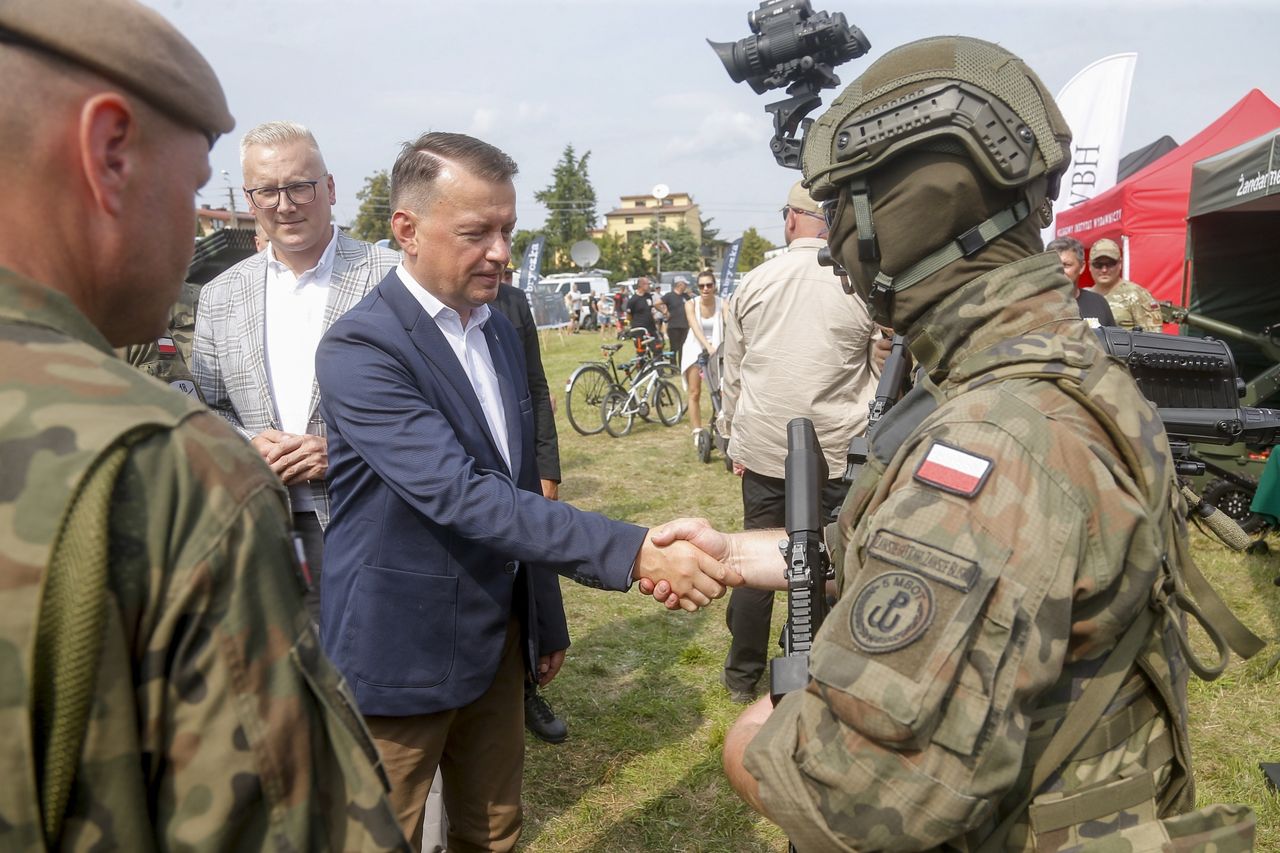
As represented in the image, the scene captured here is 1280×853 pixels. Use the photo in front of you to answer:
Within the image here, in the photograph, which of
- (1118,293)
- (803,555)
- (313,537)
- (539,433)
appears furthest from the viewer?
(1118,293)

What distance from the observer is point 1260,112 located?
10938 mm

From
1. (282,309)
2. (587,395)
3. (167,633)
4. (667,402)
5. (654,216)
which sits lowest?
(667,402)

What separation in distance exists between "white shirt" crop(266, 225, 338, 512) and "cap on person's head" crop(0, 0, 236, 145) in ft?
7.93

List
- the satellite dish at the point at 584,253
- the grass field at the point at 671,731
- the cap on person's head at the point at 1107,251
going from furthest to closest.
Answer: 1. the satellite dish at the point at 584,253
2. the cap on person's head at the point at 1107,251
3. the grass field at the point at 671,731

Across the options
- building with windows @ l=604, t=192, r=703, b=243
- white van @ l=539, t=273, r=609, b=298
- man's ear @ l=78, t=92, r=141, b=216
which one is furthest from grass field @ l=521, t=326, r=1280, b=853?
building with windows @ l=604, t=192, r=703, b=243

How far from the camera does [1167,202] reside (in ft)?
34.7

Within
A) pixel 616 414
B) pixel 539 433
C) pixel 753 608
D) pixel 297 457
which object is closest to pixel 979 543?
pixel 297 457

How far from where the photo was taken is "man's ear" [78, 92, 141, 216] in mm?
898

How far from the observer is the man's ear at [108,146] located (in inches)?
35.4

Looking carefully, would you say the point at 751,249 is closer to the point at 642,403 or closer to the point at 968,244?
the point at 642,403

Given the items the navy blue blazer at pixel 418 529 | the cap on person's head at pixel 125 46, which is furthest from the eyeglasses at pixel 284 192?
the cap on person's head at pixel 125 46

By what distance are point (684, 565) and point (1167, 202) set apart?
10.4m

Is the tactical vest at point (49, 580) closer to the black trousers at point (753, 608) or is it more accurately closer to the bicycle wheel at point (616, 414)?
the black trousers at point (753, 608)

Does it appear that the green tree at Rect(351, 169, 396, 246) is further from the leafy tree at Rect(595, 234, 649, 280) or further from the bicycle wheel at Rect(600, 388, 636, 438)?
the bicycle wheel at Rect(600, 388, 636, 438)
